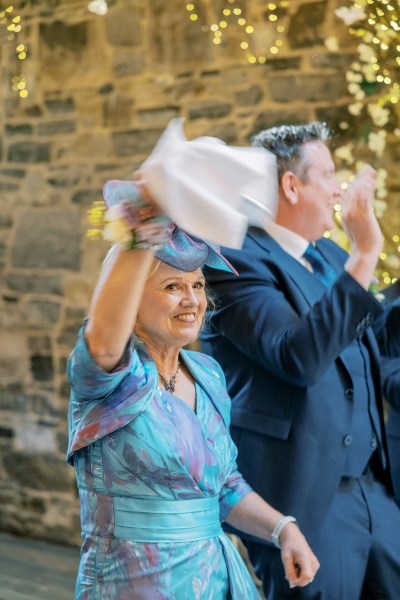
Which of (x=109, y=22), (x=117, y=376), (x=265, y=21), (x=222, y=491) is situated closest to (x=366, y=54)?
(x=265, y=21)

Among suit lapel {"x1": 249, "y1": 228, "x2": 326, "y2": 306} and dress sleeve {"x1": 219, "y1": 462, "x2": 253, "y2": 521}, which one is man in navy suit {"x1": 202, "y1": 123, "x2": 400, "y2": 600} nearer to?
suit lapel {"x1": 249, "y1": 228, "x2": 326, "y2": 306}

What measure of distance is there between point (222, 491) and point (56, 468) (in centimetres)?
344

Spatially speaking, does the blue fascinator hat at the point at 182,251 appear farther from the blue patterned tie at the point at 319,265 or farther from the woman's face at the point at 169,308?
the blue patterned tie at the point at 319,265

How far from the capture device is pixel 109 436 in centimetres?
169

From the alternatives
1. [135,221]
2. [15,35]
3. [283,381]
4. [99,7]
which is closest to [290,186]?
[283,381]

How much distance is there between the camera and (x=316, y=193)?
2479 millimetres

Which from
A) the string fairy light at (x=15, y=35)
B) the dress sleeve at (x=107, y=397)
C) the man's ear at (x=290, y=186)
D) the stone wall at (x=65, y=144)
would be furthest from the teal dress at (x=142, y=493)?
the string fairy light at (x=15, y=35)

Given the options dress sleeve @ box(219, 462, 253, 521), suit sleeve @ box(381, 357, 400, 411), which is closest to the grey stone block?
suit sleeve @ box(381, 357, 400, 411)

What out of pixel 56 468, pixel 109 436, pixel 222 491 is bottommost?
pixel 56 468

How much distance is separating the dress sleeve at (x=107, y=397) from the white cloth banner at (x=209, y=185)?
0.37 meters

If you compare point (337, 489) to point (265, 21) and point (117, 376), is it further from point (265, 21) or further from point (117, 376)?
point (265, 21)

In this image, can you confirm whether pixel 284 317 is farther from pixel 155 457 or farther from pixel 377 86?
pixel 377 86

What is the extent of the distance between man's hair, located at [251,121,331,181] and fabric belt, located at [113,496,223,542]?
1043 mm

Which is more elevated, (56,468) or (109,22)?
(109,22)
